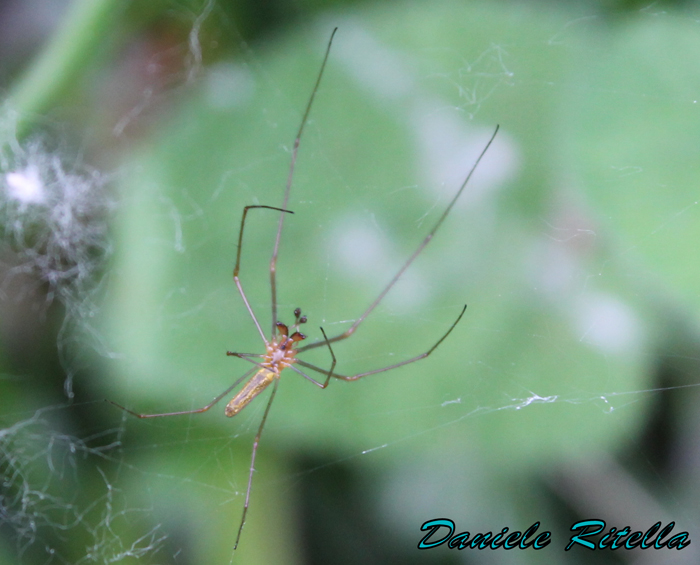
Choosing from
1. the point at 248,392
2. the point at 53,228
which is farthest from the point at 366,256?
Result: the point at 53,228

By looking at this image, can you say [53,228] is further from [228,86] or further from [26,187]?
[228,86]

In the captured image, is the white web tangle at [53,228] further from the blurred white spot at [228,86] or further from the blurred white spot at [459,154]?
the blurred white spot at [459,154]

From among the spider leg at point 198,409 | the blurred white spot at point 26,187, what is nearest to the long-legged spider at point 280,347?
the spider leg at point 198,409

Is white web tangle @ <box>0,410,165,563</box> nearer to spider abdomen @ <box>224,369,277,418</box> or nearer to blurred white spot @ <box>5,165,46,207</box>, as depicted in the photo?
spider abdomen @ <box>224,369,277,418</box>

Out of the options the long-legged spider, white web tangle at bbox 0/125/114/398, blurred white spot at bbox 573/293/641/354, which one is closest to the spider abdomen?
the long-legged spider

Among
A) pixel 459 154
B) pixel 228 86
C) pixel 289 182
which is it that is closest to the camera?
pixel 459 154

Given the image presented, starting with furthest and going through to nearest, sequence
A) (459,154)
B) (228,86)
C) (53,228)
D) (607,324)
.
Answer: (53,228), (228,86), (459,154), (607,324)

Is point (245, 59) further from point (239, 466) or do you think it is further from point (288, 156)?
point (239, 466)
